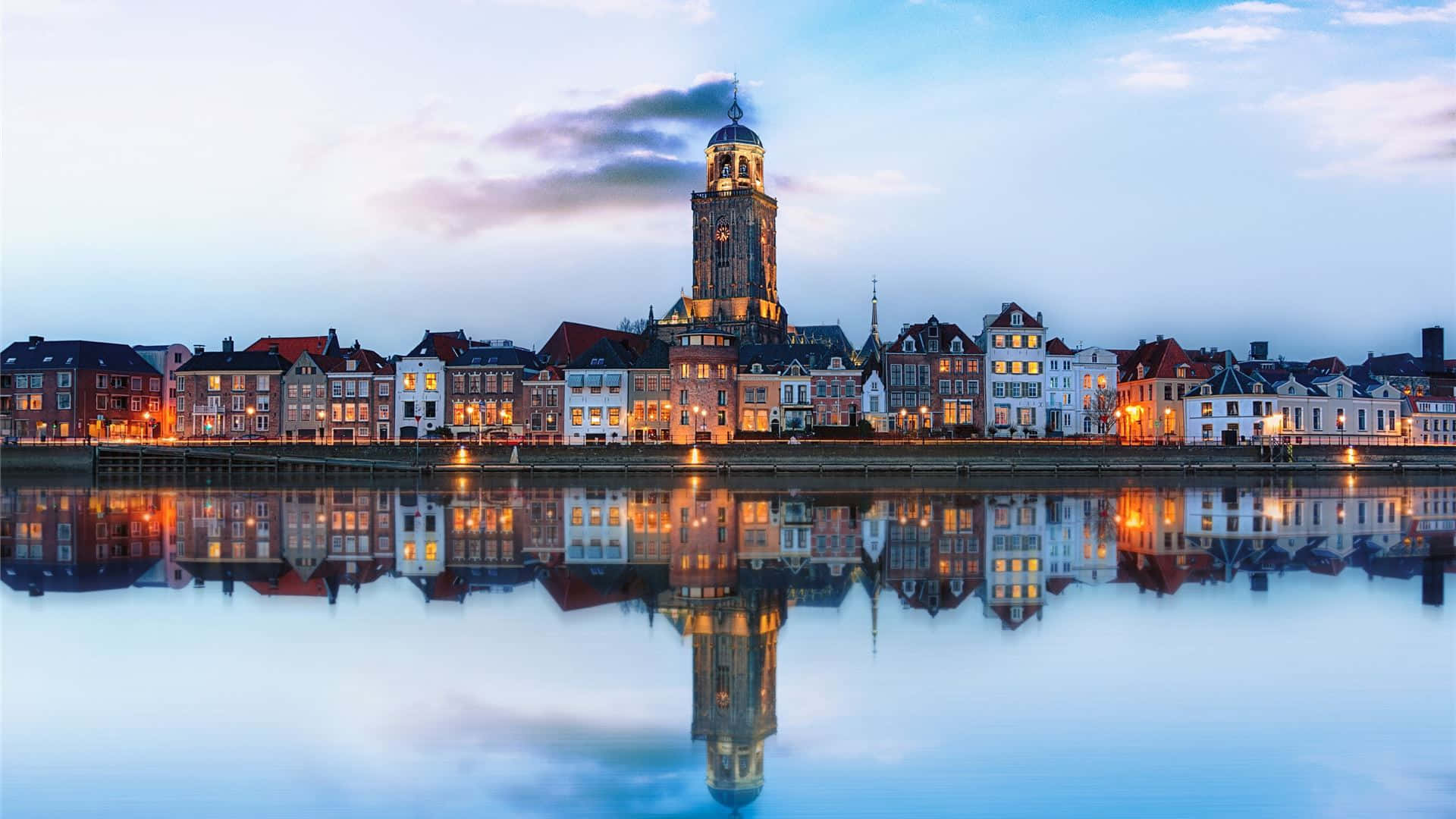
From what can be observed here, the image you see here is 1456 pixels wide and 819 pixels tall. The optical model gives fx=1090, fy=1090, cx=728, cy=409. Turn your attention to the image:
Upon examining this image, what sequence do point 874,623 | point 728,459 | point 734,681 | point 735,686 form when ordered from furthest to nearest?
point 728,459
point 874,623
point 734,681
point 735,686

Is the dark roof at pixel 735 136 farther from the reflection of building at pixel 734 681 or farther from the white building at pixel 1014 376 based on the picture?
the reflection of building at pixel 734 681

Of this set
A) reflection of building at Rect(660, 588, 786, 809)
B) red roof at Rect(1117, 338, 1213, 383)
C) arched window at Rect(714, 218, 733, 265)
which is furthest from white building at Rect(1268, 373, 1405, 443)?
reflection of building at Rect(660, 588, 786, 809)

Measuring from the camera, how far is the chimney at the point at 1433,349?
361 ft

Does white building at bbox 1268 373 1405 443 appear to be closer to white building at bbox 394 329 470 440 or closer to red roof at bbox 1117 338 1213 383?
red roof at bbox 1117 338 1213 383

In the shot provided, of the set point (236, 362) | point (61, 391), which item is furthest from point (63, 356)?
point (236, 362)

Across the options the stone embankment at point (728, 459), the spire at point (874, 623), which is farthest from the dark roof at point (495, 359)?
the spire at point (874, 623)

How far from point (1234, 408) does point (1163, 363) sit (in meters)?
6.25

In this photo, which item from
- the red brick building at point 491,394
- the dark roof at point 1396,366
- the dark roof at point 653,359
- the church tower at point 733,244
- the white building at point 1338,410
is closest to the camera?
the white building at point 1338,410

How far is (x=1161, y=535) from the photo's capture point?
28.5 m

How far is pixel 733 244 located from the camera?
108312 mm

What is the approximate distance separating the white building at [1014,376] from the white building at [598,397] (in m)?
26.5

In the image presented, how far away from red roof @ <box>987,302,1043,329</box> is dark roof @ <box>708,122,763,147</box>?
40195 mm

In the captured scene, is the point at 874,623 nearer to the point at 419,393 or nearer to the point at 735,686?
the point at 735,686

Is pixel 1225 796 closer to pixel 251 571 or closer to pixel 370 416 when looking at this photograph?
pixel 251 571
